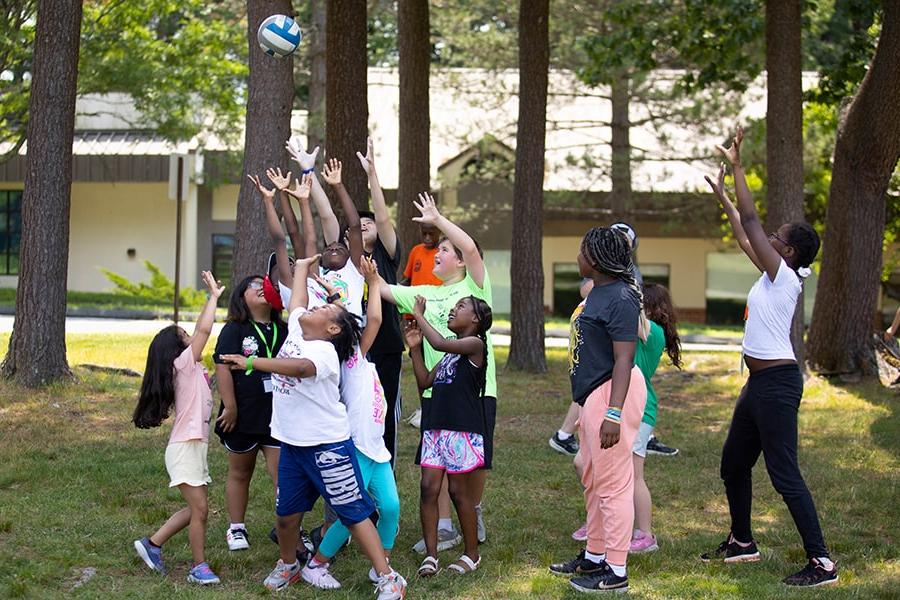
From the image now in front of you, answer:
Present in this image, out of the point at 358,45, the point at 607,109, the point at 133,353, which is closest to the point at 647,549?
the point at 358,45

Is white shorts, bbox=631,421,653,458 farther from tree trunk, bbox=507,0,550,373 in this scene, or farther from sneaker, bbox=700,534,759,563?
tree trunk, bbox=507,0,550,373

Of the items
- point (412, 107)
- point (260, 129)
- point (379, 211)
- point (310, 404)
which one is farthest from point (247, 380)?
point (412, 107)

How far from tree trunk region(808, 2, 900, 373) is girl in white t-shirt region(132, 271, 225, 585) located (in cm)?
1037

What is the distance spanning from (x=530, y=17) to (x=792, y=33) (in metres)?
3.19

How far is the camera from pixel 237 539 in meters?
6.62

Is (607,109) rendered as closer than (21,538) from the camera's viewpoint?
No

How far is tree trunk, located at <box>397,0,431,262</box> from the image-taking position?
15406 millimetres

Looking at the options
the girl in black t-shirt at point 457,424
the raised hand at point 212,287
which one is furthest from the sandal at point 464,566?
the raised hand at point 212,287

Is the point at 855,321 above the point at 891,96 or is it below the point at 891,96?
below

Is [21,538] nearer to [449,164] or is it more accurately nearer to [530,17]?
[530,17]

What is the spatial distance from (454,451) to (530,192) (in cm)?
903

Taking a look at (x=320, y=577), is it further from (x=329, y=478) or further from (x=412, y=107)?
(x=412, y=107)

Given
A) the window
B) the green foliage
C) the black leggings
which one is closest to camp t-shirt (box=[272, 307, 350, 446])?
the black leggings

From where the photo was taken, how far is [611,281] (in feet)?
19.5
